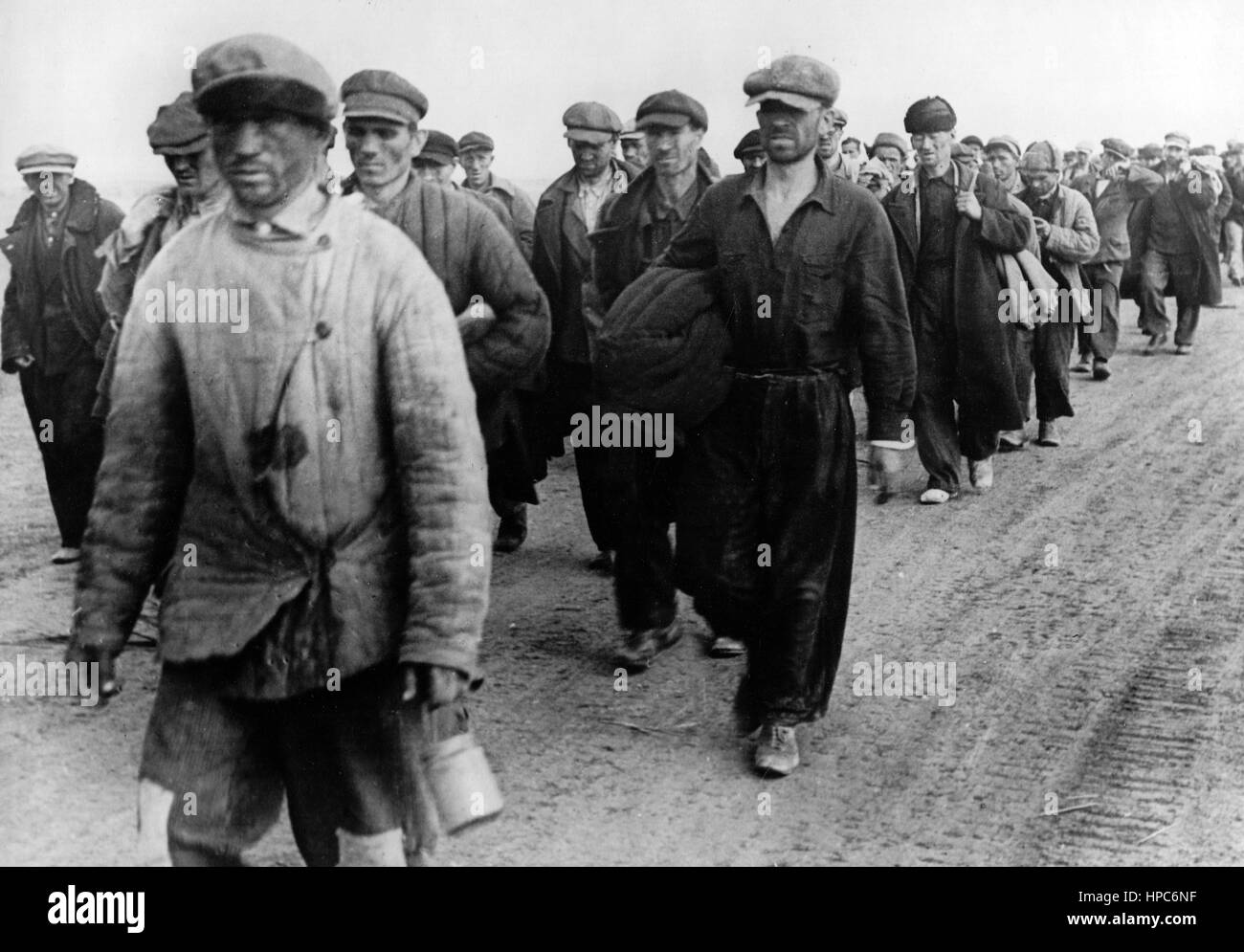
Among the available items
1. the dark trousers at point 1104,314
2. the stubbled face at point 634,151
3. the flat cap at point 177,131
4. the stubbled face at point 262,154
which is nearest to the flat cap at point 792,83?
the flat cap at point 177,131

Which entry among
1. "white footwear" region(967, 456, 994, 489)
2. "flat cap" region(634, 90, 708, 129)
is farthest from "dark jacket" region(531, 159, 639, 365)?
"white footwear" region(967, 456, 994, 489)

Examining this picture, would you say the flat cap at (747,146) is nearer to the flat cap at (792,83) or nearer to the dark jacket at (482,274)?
the flat cap at (792,83)

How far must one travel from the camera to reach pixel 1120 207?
1644 cm

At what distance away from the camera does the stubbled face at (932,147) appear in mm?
9672

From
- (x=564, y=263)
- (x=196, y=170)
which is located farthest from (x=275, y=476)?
(x=564, y=263)

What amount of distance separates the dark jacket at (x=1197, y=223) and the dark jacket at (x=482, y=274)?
1201 centimetres

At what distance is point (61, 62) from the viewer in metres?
5.20

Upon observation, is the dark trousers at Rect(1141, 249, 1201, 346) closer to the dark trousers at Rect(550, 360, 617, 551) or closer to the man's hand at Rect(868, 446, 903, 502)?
the dark trousers at Rect(550, 360, 617, 551)

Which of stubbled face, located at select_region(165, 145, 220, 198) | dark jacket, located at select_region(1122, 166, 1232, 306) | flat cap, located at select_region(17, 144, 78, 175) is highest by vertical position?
stubbled face, located at select_region(165, 145, 220, 198)

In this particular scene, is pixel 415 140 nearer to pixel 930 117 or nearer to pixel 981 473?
pixel 930 117

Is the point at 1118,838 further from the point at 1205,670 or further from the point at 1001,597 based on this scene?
the point at 1001,597

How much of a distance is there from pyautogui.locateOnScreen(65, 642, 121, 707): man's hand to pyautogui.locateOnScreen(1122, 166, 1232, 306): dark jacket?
46.8 feet

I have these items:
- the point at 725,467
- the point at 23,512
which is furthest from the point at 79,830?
the point at 23,512

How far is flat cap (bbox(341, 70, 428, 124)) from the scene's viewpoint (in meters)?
5.80
